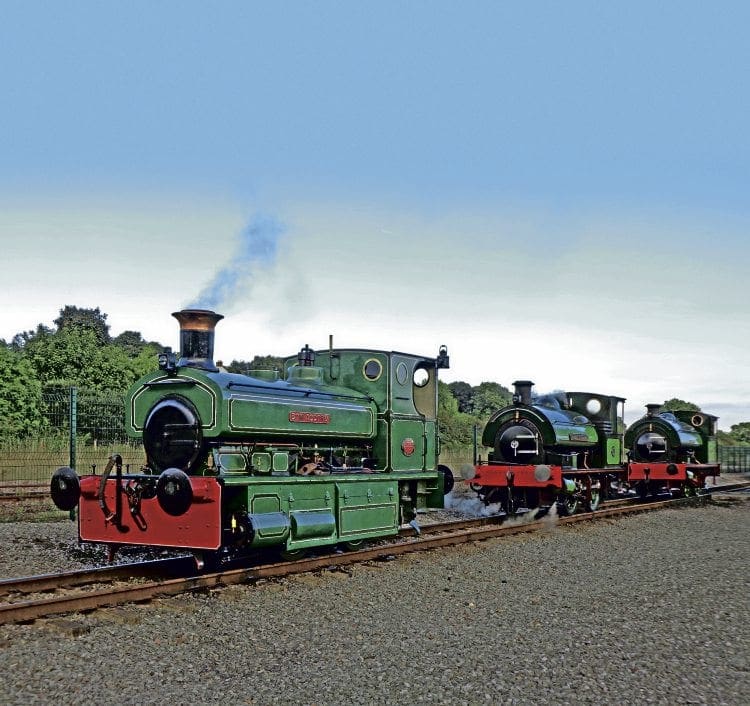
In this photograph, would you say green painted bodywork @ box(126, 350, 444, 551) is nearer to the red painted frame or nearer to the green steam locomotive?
the green steam locomotive

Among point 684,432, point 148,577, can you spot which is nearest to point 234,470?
point 148,577

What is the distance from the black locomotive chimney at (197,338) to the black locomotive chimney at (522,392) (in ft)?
29.7

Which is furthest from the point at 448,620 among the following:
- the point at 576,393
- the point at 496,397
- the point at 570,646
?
the point at 496,397

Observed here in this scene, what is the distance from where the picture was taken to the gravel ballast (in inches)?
219

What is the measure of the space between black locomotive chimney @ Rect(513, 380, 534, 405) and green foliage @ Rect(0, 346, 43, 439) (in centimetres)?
1045

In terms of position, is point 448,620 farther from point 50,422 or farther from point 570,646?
point 50,422

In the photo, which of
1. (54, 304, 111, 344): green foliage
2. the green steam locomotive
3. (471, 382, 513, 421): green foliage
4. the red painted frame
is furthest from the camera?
(471, 382, 513, 421): green foliage

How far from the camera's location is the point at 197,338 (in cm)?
974

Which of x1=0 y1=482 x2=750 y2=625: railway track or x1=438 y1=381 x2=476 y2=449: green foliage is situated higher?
x1=438 y1=381 x2=476 y2=449: green foliage

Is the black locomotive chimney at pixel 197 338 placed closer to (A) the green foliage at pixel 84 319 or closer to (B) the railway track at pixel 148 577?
(B) the railway track at pixel 148 577

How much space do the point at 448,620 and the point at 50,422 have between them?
1337 cm

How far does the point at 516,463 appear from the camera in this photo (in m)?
17.2

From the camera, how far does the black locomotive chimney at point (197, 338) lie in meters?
9.64

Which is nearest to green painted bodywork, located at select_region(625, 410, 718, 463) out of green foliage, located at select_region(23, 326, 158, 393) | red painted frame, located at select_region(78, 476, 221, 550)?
red painted frame, located at select_region(78, 476, 221, 550)
